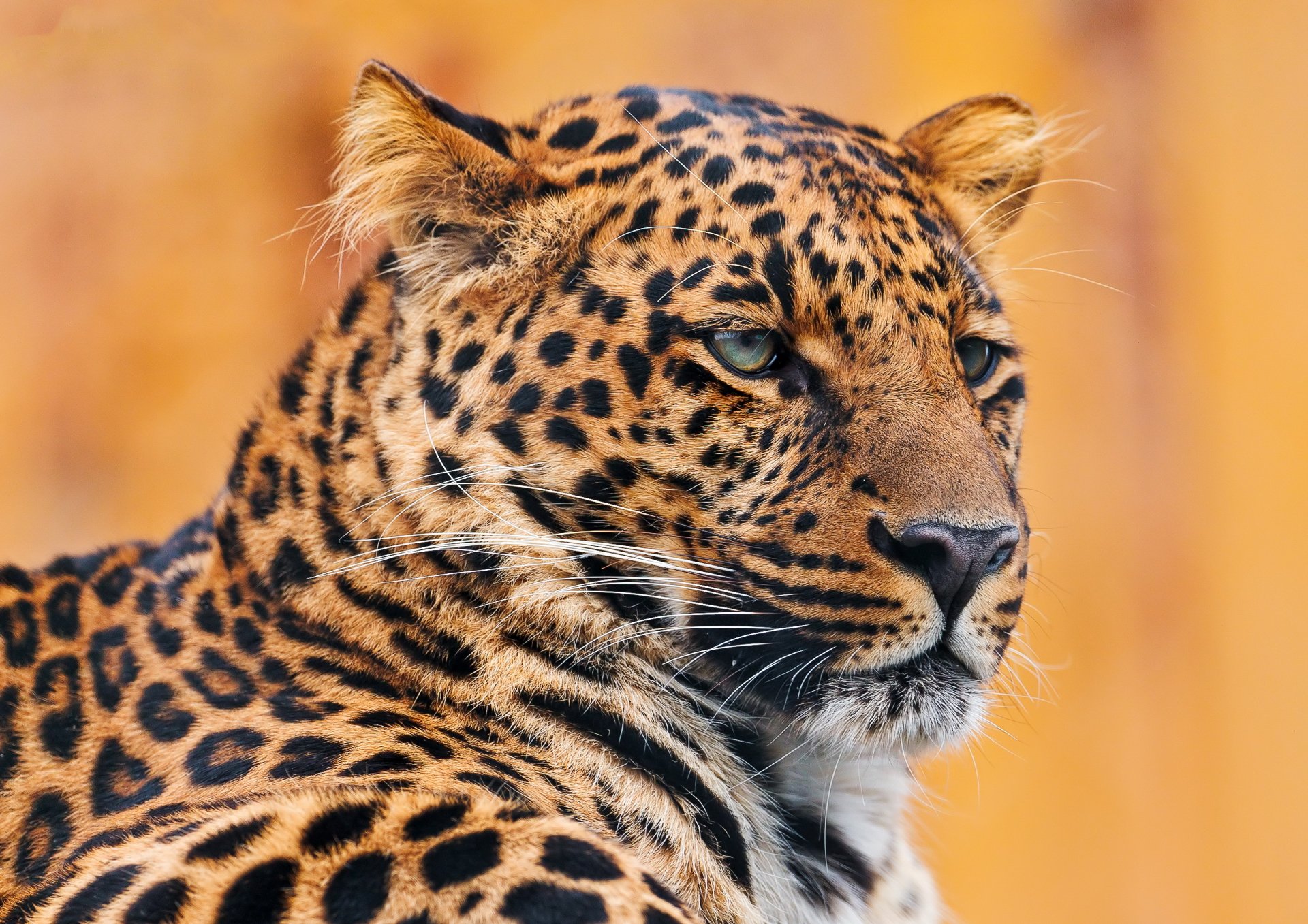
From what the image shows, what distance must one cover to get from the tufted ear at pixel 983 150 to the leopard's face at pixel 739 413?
0.70 m

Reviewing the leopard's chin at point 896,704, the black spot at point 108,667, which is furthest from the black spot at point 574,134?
the black spot at point 108,667

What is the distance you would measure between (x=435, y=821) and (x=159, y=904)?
58cm

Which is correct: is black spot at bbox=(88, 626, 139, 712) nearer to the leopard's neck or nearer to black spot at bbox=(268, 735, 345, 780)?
the leopard's neck

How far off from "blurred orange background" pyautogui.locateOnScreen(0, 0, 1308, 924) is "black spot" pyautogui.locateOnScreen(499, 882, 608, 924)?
8.09 meters

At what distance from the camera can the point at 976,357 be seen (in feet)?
13.2

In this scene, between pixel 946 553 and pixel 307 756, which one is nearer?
pixel 307 756

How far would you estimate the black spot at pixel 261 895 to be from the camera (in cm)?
268

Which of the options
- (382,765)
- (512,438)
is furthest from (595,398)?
(382,765)

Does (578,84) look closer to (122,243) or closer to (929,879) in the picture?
(122,243)

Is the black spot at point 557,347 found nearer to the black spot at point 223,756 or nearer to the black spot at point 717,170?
the black spot at point 717,170

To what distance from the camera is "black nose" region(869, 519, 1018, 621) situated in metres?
3.16

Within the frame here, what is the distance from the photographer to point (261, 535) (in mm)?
3688

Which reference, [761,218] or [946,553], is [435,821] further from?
[761,218]

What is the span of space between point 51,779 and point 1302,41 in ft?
34.3
